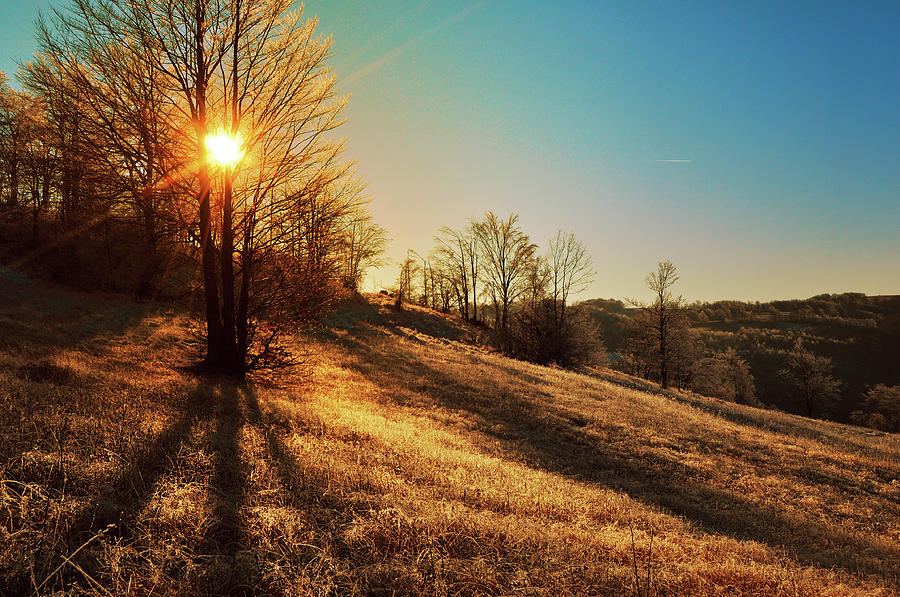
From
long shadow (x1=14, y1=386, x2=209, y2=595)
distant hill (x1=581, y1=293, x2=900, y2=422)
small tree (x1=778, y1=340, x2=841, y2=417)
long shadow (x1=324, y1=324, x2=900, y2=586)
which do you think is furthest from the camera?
distant hill (x1=581, y1=293, x2=900, y2=422)

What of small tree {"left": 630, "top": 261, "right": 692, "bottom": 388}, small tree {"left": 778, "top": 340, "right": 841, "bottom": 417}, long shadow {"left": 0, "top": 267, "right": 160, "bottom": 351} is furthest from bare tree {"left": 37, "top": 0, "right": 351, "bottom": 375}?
small tree {"left": 778, "top": 340, "right": 841, "bottom": 417}

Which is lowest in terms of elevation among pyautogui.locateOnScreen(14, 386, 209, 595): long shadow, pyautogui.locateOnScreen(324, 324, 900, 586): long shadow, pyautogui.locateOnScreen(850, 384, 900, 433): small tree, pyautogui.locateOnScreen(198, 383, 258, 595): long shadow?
pyautogui.locateOnScreen(850, 384, 900, 433): small tree

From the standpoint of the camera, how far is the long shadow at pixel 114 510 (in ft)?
7.09

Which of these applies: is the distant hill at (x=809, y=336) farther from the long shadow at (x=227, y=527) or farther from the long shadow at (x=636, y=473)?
the long shadow at (x=227, y=527)

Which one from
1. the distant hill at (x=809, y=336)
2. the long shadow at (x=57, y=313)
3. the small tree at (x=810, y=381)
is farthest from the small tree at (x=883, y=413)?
the long shadow at (x=57, y=313)

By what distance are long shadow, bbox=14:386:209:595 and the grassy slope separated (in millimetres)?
15

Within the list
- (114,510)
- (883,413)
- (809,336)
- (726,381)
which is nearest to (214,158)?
(114,510)

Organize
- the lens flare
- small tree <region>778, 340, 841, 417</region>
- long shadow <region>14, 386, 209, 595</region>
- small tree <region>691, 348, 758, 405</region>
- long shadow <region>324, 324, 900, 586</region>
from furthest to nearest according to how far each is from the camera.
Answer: small tree <region>691, 348, 758, 405</region>, small tree <region>778, 340, 841, 417</region>, the lens flare, long shadow <region>324, 324, 900, 586</region>, long shadow <region>14, 386, 209, 595</region>

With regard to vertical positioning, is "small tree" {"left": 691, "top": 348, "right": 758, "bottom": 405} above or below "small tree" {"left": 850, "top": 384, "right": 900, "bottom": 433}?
above

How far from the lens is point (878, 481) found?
9.19 meters

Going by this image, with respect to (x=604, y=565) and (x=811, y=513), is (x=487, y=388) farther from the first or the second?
(x=604, y=565)

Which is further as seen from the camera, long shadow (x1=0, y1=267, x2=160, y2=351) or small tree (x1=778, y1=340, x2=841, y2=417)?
small tree (x1=778, y1=340, x2=841, y2=417)

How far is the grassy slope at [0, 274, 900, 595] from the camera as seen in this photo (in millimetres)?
2477

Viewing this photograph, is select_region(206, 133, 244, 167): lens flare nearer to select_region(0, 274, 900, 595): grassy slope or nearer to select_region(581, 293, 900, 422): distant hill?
select_region(0, 274, 900, 595): grassy slope
